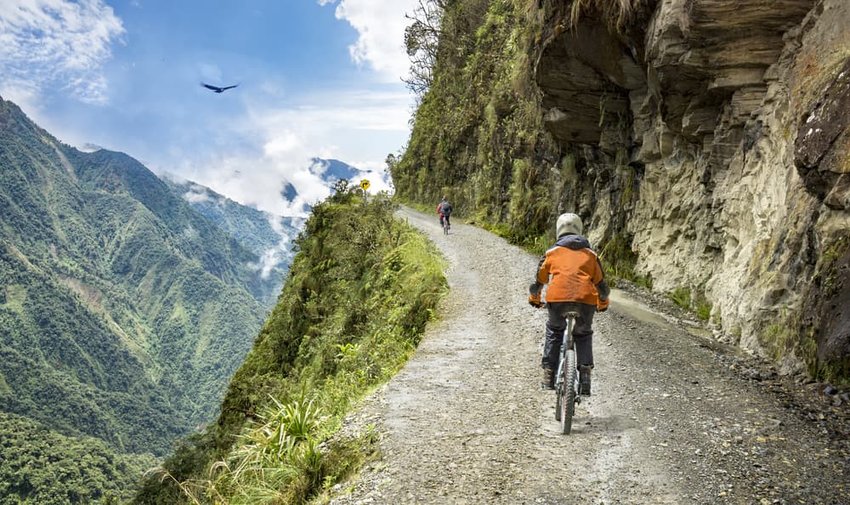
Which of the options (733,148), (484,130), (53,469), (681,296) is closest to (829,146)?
(733,148)

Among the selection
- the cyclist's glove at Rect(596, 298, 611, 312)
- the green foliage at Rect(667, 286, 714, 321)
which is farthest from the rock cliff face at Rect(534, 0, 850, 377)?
the cyclist's glove at Rect(596, 298, 611, 312)

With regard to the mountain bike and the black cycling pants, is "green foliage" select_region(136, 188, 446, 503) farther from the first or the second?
the black cycling pants

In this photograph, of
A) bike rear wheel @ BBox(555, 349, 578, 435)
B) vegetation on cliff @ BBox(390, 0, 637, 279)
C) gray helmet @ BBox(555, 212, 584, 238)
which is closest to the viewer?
bike rear wheel @ BBox(555, 349, 578, 435)

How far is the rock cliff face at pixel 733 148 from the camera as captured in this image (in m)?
6.84

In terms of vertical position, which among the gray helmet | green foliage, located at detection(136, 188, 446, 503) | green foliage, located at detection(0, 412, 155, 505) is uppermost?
the gray helmet

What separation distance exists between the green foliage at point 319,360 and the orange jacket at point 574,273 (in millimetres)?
2348

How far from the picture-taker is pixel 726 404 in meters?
6.23

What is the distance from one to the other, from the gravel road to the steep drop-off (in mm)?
990

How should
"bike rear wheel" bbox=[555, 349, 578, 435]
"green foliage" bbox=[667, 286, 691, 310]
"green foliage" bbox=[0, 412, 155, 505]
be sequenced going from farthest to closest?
"green foliage" bbox=[0, 412, 155, 505], "green foliage" bbox=[667, 286, 691, 310], "bike rear wheel" bbox=[555, 349, 578, 435]

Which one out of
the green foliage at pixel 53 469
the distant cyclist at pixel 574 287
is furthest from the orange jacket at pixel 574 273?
the green foliage at pixel 53 469

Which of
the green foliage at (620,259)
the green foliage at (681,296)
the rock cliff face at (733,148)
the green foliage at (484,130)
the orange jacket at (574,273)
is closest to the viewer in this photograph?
the orange jacket at (574,273)

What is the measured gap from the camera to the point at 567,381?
17.7ft

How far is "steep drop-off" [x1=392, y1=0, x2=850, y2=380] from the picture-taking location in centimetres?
693

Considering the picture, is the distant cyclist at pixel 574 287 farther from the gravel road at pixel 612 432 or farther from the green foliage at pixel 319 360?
the green foliage at pixel 319 360
